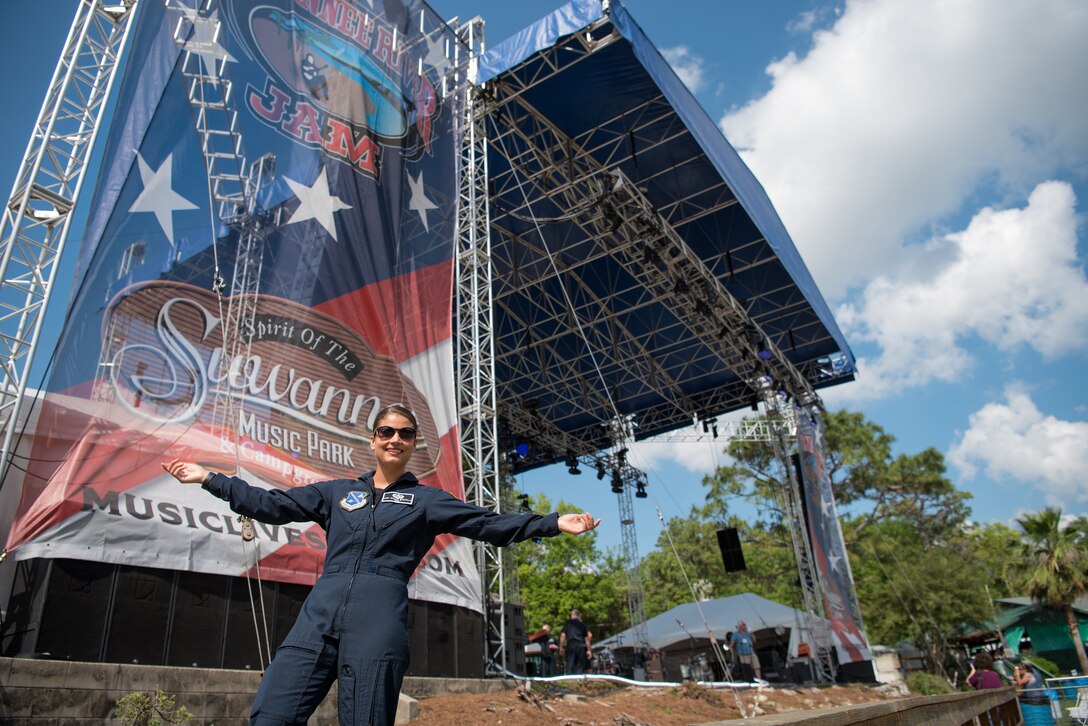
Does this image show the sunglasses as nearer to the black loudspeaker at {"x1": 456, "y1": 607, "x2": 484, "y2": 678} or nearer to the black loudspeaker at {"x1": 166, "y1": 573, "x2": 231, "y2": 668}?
the black loudspeaker at {"x1": 166, "y1": 573, "x2": 231, "y2": 668}

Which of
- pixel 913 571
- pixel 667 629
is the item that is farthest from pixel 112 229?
pixel 913 571

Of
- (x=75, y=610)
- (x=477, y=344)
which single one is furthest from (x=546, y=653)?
(x=75, y=610)

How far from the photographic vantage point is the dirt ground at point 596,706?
6.96 meters

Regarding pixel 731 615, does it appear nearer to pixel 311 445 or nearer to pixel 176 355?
pixel 311 445

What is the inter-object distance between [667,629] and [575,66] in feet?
47.0

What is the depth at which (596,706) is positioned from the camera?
815 cm

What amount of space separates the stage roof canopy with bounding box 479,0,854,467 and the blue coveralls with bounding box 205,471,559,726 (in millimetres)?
10465

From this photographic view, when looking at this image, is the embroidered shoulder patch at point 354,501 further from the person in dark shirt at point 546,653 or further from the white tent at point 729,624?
the white tent at point 729,624

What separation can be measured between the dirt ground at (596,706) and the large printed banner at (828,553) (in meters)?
4.93

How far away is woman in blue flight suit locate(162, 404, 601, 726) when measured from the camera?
1.69m

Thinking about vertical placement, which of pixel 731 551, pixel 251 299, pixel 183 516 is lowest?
pixel 183 516

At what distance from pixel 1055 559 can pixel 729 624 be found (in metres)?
9.38

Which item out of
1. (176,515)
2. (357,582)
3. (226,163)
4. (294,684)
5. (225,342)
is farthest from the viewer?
(226,163)

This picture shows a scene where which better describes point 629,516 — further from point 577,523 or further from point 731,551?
point 577,523
